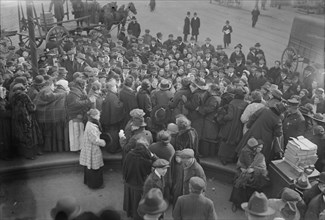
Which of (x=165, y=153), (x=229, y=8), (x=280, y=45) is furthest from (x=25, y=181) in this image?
(x=229, y=8)

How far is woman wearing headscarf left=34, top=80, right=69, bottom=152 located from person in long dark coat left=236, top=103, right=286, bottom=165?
3.76 m

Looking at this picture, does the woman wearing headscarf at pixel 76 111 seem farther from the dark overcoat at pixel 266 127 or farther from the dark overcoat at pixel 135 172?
the dark overcoat at pixel 266 127

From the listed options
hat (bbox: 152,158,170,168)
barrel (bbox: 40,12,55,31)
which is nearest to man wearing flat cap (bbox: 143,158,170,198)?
hat (bbox: 152,158,170,168)

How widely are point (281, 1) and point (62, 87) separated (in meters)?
31.9

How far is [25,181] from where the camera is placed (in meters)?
7.93

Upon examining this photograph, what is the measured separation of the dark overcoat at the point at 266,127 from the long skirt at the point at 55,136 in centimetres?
375

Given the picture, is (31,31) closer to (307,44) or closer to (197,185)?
(197,185)

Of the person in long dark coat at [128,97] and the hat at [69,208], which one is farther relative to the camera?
the person in long dark coat at [128,97]

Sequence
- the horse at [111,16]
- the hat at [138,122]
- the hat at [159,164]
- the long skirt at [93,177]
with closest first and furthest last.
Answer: the hat at [159,164] < the hat at [138,122] < the long skirt at [93,177] < the horse at [111,16]

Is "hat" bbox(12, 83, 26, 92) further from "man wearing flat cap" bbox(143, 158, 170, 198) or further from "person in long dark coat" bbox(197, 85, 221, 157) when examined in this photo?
"person in long dark coat" bbox(197, 85, 221, 157)

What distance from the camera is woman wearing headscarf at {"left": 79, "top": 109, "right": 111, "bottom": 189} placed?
708 centimetres

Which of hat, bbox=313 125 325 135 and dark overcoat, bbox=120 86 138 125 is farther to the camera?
dark overcoat, bbox=120 86 138 125

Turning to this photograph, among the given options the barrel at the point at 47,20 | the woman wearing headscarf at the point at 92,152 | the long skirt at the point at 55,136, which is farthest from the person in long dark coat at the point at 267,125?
the barrel at the point at 47,20

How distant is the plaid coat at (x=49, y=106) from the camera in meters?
7.88
